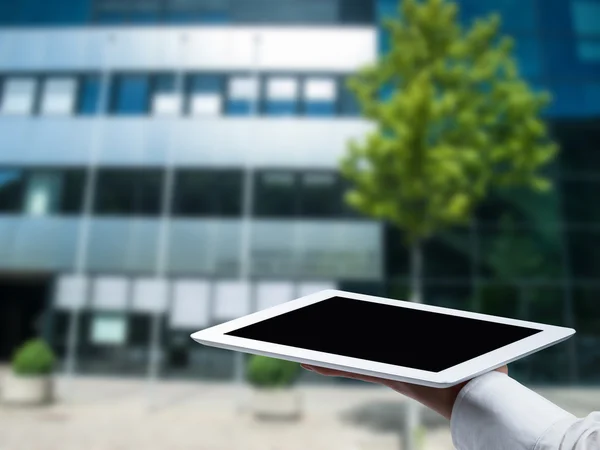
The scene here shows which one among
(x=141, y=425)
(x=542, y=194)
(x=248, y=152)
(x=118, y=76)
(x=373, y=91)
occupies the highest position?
(x=118, y=76)

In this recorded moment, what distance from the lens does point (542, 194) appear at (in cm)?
893

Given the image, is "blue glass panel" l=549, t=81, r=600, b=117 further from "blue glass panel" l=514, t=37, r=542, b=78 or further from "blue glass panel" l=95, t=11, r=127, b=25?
"blue glass panel" l=95, t=11, r=127, b=25

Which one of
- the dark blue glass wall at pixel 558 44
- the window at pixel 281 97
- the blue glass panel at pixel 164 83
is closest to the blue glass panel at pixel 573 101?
the dark blue glass wall at pixel 558 44

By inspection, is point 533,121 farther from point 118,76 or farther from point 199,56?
point 118,76

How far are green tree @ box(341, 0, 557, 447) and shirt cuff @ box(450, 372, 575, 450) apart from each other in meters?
5.34

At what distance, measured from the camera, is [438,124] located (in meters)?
6.29

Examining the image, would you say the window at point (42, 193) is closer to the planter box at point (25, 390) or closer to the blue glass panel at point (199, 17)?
the planter box at point (25, 390)

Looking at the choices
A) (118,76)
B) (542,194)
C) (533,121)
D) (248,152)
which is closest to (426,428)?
(533,121)

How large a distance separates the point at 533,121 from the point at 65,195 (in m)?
8.24

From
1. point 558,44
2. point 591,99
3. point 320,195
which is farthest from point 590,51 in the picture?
point 320,195

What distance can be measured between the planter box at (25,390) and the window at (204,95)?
5.29 metres

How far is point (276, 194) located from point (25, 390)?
5079 mm

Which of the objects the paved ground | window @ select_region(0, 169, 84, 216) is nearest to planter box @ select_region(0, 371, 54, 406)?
the paved ground

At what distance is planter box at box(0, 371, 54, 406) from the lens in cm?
704
